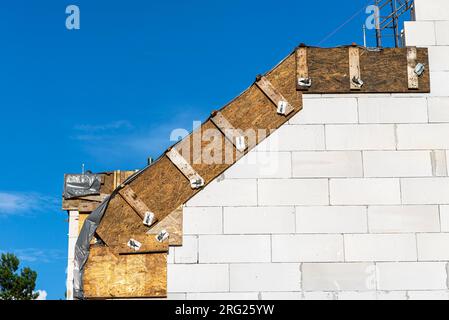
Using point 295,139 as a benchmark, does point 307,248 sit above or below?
below

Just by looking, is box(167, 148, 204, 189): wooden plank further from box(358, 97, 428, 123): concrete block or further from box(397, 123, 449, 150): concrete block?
box(397, 123, 449, 150): concrete block

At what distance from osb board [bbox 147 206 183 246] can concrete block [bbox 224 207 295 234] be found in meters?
0.80

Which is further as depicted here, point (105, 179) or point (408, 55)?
point (105, 179)

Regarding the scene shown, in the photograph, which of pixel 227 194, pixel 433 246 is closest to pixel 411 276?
pixel 433 246

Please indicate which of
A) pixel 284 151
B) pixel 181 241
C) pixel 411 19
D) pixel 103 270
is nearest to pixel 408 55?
pixel 411 19

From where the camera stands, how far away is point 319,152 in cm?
1107

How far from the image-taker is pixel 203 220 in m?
10.8

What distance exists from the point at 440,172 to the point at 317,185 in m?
2.21

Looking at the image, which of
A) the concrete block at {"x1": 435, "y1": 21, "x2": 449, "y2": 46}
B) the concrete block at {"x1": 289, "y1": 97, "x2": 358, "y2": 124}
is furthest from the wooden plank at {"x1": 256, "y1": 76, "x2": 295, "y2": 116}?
the concrete block at {"x1": 435, "y1": 21, "x2": 449, "y2": 46}

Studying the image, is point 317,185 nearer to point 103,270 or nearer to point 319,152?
point 319,152

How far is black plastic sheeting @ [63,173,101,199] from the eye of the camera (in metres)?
19.7

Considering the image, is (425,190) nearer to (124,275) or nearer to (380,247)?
(380,247)

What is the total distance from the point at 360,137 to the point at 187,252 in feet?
12.1

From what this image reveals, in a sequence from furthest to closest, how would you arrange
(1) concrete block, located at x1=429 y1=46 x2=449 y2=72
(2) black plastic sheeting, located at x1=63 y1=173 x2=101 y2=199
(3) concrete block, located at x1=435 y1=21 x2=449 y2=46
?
(2) black plastic sheeting, located at x1=63 y1=173 x2=101 y2=199
(3) concrete block, located at x1=435 y1=21 x2=449 y2=46
(1) concrete block, located at x1=429 y1=46 x2=449 y2=72
